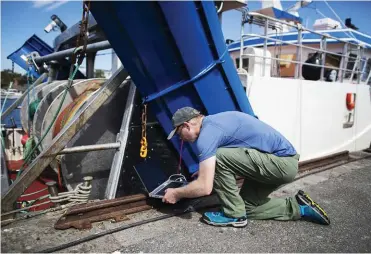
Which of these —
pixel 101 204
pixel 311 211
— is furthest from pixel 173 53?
pixel 311 211

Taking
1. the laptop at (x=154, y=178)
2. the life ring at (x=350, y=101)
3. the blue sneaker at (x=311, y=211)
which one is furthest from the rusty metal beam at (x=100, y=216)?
the life ring at (x=350, y=101)

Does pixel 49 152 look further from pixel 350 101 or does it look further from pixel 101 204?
pixel 350 101

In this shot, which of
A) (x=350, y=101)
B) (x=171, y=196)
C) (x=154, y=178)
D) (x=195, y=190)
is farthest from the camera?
(x=350, y=101)

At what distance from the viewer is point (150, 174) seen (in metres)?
3.74

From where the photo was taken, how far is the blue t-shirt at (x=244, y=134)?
2.86 metres

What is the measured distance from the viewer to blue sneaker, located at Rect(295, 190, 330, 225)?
302 cm

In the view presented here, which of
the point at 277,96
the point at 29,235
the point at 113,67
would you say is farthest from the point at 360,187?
the point at 113,67

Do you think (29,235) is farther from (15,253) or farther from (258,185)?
(258,185)

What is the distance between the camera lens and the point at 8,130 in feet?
22.1

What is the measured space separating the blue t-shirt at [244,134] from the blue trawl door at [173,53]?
1.87ft

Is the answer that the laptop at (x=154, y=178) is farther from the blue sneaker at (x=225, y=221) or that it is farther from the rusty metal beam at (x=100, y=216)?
the blue sneaker at (x=225, y=221)

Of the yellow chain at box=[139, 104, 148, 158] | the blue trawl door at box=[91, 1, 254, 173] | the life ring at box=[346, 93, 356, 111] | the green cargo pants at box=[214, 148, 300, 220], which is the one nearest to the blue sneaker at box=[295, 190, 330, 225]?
the green cargo pants at box=[214, 148, 300, 220]

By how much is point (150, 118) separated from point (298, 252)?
7.35 ft

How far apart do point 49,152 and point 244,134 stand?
2015mm
